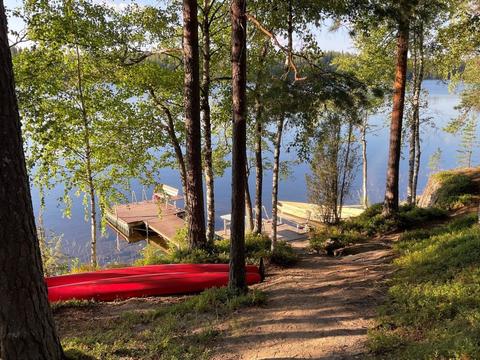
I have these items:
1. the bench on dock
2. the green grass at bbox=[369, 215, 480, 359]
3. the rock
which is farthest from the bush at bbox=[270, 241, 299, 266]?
the bench on dock

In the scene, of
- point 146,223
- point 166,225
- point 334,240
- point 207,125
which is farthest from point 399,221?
point 146,223

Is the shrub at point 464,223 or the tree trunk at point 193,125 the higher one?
the tree trunk at point 193,125

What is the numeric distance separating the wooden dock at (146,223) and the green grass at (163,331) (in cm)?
1882

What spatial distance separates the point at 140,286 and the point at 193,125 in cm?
383

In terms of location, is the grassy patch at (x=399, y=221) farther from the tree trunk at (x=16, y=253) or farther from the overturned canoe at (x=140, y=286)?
the tree trunk at (x=16, y=253)

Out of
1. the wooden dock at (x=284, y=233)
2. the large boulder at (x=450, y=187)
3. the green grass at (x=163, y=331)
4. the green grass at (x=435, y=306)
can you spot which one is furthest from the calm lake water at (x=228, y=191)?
the green grass at (x=163, y=331)

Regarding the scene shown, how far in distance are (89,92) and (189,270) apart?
717 centimetres

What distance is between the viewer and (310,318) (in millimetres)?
5984

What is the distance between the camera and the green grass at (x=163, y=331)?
501 cm

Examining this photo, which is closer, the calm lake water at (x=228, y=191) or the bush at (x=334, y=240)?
the bush at (x=334, y=240)

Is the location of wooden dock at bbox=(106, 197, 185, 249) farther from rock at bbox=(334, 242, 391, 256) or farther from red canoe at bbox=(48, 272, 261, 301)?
red canoe at bbox=(48, 272, 261, 301)

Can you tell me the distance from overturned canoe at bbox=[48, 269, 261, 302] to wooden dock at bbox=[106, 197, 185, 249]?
57.1 ft

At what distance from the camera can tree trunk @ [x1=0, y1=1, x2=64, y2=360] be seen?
3.36 m

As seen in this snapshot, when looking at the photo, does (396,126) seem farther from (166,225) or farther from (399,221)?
(166,225)
